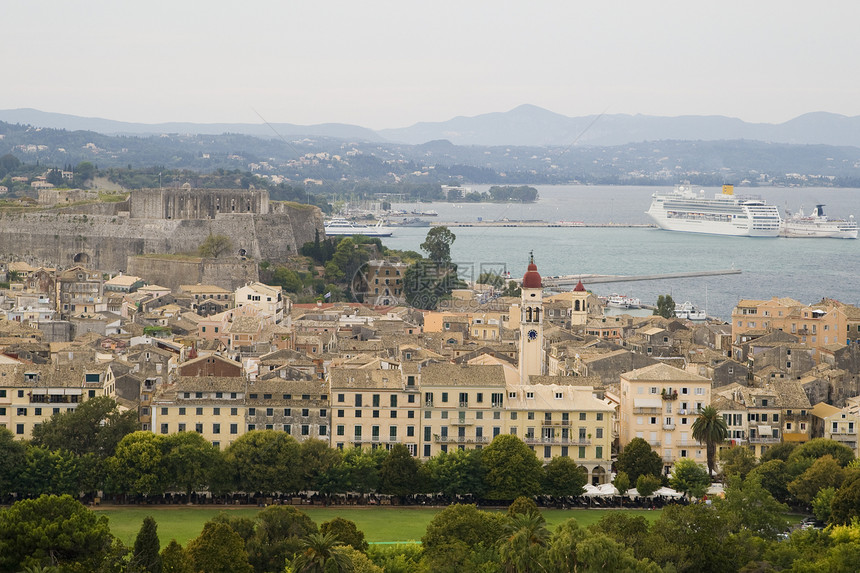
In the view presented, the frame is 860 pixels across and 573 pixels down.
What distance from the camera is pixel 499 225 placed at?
184m

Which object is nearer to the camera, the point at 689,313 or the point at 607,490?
the point at 607,490

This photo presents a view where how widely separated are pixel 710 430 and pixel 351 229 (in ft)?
362

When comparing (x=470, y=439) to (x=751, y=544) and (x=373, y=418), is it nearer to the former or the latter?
(x=373, y=418)

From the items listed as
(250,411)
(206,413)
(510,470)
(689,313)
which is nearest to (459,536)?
(510,470)

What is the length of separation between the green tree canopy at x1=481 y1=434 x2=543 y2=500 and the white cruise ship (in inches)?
5350

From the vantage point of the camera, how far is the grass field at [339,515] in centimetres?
3247

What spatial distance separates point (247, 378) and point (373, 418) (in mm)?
4059

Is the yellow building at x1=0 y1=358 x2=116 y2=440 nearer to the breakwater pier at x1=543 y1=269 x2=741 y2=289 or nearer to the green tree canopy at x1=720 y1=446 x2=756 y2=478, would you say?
the green tree canopy at x1=720 y1=446 x2=756 y2=478

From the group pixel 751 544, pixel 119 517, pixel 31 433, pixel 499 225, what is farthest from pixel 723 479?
pixel 499 225

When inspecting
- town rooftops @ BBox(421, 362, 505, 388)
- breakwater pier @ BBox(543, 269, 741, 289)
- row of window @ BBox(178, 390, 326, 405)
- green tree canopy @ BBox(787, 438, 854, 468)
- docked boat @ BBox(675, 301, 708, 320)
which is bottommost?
breakwater pier @ BBox(543, 269, 741, 289)

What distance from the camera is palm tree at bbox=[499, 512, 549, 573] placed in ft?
85.3

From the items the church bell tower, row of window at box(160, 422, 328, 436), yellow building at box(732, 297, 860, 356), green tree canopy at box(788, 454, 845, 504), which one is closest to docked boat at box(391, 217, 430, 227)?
yellow building at box(732, 297, 860, 356)

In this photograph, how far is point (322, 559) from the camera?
80.3ft

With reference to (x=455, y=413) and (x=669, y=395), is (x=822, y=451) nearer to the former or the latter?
(x=669, y=395)
